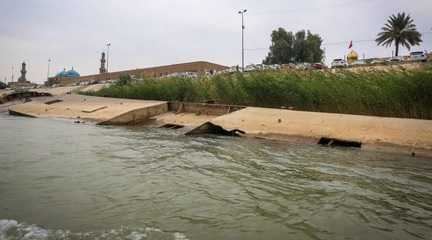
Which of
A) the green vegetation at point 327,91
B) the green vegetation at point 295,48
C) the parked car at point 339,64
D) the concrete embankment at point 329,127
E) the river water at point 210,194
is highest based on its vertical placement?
the green vegetation at point 295,48

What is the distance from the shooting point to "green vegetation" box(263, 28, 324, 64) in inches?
2459

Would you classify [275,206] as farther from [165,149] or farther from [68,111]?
[68,111]

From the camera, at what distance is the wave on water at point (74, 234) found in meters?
3.09

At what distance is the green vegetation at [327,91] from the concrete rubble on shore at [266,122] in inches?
53.0

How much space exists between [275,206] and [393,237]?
1.16 meters

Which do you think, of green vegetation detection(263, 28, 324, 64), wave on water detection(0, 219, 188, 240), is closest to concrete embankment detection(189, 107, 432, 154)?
wave on water detection(0, 219, 188, 240)

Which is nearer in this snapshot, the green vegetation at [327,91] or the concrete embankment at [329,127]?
the concrete embankment at [329,127]

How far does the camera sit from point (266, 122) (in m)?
10.4

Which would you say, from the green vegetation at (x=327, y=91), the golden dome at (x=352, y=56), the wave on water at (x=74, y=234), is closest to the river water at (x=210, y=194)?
the wave on water at (x=74, y=234)

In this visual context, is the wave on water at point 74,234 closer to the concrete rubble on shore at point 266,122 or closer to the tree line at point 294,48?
the concrete rubble on shore at point 266,122

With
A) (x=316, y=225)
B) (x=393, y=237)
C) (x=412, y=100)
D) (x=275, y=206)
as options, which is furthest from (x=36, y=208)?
(x=412, y=100)

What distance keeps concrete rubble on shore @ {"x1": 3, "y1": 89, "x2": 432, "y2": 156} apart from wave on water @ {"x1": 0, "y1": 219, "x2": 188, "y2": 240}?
627 centimetres

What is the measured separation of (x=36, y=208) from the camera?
12.6ft

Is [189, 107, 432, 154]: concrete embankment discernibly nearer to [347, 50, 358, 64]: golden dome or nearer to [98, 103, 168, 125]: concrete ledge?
[98, 103, 168, 125]: concrete ledge
